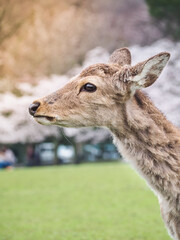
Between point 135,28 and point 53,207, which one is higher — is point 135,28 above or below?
above

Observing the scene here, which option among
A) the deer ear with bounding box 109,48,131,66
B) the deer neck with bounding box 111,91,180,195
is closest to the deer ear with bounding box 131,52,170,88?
the deer neck with bounding box 111,91,180,195

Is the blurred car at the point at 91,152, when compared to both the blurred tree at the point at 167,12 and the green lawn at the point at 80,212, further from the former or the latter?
the green lawn at the point at 80,212

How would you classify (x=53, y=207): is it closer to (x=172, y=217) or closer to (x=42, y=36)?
(x=172, y=217)

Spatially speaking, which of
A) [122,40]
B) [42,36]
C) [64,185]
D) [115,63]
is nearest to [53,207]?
[64,185]

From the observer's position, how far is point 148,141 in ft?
12.9

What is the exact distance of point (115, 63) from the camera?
4512mm

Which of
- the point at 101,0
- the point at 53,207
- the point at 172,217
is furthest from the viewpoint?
the point at 101,0

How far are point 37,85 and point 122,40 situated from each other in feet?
17.5

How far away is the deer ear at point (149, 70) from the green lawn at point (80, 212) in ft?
9.53

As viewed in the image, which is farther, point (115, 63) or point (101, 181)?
point (101, 181)

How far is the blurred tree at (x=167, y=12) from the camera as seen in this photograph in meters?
22.4

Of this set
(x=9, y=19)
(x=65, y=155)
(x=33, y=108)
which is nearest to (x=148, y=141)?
(x=33, y=108)

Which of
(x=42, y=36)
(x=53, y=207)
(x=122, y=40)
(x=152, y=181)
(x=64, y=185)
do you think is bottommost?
(x=152, y=181)

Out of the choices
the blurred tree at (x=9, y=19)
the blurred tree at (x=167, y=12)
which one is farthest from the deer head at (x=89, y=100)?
the blurred tree at (x=9, y=19)
